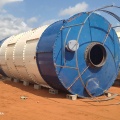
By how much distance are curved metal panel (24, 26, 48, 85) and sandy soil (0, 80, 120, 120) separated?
3.09 feet

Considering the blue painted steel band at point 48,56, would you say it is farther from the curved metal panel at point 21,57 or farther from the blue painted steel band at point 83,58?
the curved metal panel at point 21,57

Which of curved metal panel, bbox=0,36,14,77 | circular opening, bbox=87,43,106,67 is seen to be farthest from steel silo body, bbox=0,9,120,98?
curved metal panel, bbox=0,36,14,77

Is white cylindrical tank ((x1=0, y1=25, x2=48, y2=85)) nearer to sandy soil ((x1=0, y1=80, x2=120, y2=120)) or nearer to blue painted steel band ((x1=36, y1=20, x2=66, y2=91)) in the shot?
blue painted steel band ((x1=36, y1=20, x2=66, y2=91))

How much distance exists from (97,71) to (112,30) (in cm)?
195

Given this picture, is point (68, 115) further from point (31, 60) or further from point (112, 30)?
point (112, 30)

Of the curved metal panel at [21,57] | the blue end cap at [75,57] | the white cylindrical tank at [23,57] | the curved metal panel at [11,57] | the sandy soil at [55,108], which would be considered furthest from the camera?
the curved metal panel at [11,57]

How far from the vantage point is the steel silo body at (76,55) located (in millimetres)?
9039

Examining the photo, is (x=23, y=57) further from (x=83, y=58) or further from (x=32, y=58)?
(x=83, y=58)

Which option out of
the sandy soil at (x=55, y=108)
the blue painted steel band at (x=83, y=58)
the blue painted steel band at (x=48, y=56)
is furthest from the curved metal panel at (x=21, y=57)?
the blue painted steel band at (x=83, y=58)

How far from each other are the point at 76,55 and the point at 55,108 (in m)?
2.34

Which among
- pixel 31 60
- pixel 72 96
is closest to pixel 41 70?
pixel 31 60

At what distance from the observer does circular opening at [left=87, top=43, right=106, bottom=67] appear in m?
9.46

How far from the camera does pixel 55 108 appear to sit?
25.7ft

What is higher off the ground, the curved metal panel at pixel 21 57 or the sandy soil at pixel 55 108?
the curved metal panel at pixel 21 57
